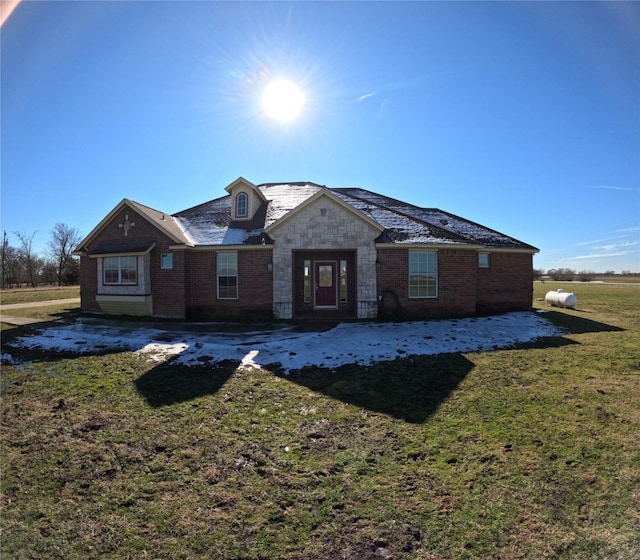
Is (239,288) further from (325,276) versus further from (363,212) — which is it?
(363,212)

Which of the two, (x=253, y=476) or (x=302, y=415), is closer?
(x=253, y=476)

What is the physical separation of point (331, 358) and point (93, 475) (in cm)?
537

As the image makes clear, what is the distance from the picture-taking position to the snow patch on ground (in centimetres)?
852

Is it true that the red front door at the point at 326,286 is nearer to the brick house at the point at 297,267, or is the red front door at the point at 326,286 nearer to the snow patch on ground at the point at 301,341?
the brick house at the point at 297,267

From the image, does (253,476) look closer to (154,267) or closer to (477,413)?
(477,413)

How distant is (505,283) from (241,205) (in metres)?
13.6

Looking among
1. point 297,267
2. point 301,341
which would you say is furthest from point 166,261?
point 301,341

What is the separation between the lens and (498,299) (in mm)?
16375

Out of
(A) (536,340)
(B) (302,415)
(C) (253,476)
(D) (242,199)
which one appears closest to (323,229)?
(D) (242,199)

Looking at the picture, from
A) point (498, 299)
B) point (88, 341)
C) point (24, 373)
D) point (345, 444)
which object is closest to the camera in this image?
point (345, 444)

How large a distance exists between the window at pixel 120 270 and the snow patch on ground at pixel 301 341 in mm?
2719

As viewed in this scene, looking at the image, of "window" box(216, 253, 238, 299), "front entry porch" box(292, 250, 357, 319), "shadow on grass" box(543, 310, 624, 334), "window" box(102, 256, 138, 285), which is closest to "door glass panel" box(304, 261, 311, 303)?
"front entry porch" box(292, 250, 357, 319)

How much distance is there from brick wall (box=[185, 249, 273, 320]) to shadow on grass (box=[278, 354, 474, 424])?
24.0ft

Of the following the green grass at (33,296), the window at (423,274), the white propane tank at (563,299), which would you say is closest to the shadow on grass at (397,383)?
the window at (423,274)
